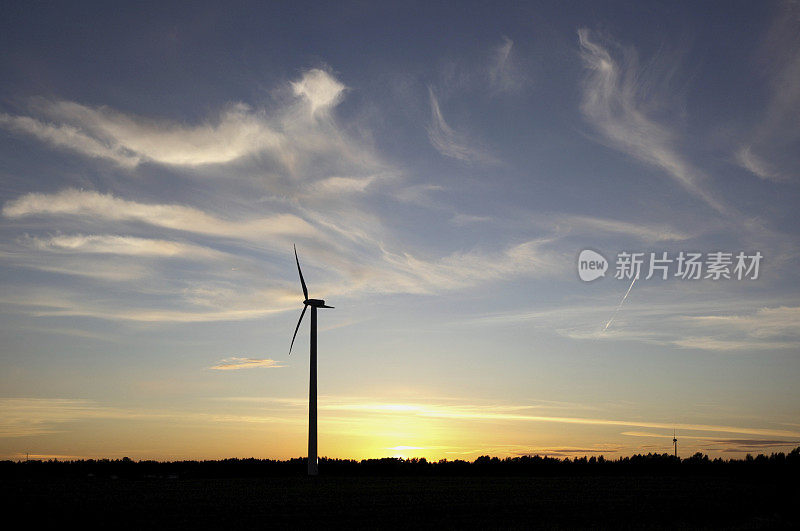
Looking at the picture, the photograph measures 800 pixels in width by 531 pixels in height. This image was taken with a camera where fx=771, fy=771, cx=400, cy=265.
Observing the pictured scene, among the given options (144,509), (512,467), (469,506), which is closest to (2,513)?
(144,509)

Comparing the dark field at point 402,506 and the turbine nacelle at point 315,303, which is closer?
the dark field at point 402,506

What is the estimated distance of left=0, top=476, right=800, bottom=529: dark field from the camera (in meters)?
50.2

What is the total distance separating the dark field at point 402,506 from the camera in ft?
165

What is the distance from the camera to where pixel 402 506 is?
198 feet

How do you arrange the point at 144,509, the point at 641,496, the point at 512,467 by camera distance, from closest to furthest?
1. the point at 144,509
2. the point at 641,496
3. the point at 512,467

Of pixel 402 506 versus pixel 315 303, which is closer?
pixel 402 506

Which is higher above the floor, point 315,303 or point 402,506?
point 315,303

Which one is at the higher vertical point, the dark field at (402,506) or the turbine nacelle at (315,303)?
the turbine nacelle at (315,303)

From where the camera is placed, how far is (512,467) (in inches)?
5797

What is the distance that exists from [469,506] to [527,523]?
1170 cm

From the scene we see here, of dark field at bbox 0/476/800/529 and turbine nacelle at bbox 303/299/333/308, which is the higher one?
turbine nacelle at bbox 303/299/333/308

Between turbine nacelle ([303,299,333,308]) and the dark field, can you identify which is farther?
turbine nacelle ([303,299,333,308])

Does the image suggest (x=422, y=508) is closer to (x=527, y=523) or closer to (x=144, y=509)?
(x=527, y=523)

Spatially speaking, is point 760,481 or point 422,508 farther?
point 760,481
